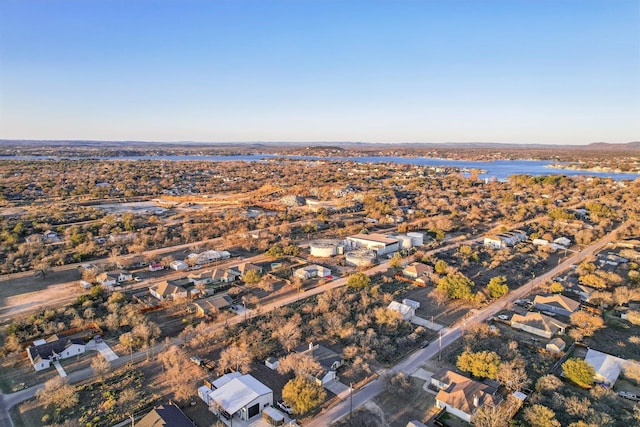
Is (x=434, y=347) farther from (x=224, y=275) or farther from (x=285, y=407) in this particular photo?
(x=224, y=275)

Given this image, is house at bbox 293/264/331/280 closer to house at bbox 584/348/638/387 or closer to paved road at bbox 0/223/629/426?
paved road at bbox 0/223/629/426

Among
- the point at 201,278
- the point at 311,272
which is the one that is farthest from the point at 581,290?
the point at 201,278

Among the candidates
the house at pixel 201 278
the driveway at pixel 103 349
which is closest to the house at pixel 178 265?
the house at pixel 201 278

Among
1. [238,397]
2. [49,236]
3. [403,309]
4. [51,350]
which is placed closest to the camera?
[238,397]

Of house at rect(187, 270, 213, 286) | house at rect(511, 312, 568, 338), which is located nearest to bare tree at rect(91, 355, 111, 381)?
house at rect(187, 270, 213, 286)

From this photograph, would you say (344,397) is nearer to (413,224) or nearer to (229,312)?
(229,312)

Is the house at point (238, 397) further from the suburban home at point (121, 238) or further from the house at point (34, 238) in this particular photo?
the house at point (34, 238)
